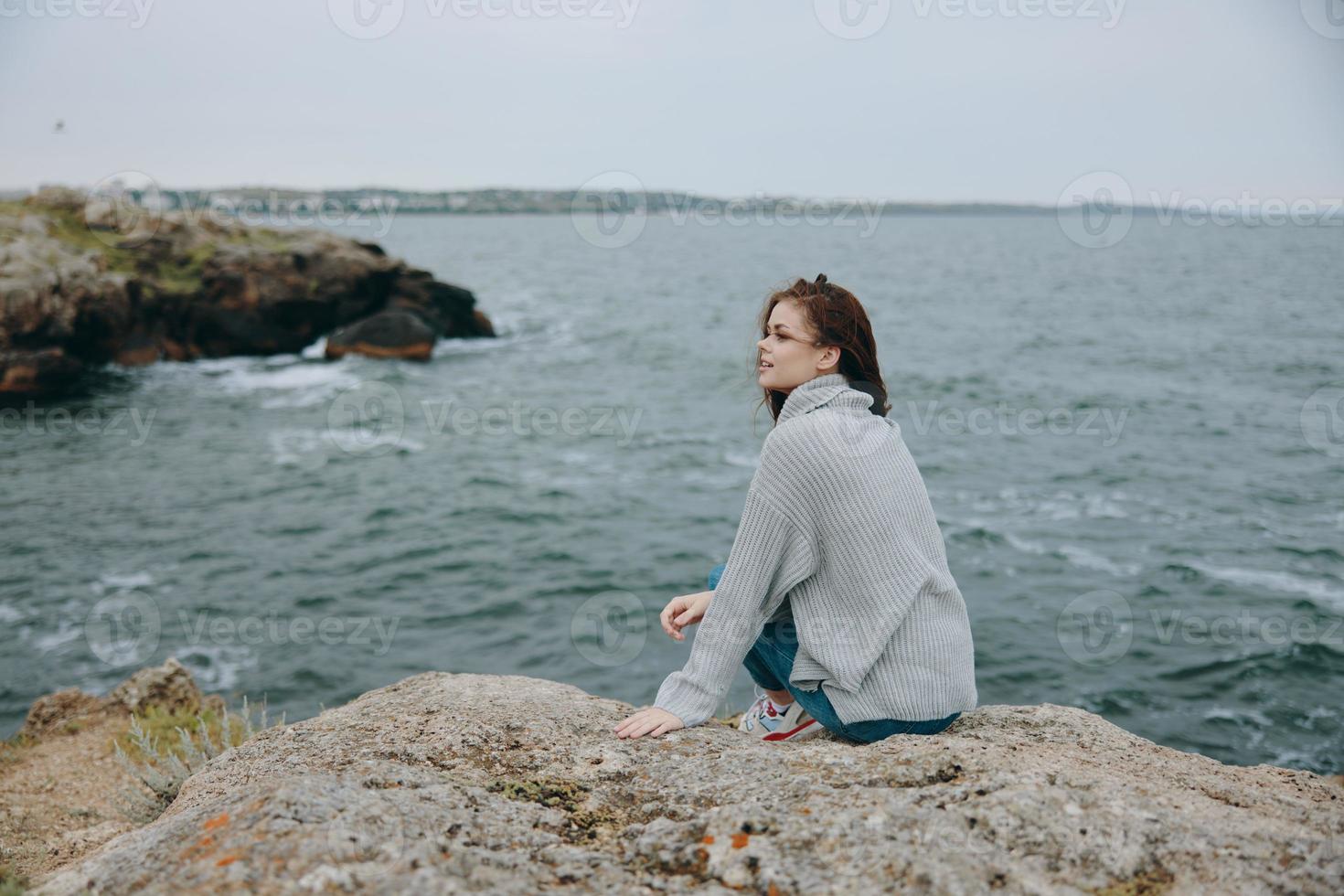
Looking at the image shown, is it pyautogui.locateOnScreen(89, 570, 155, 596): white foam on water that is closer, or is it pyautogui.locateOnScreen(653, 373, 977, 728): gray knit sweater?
pyautogui.locateOnScreen(653, 373, 977, 728): gray knit sweater

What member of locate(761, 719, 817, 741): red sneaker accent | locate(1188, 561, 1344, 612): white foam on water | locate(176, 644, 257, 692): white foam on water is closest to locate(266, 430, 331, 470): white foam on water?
locate(176, 644, 257, 692): white foam on water

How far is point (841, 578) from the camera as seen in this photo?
11.6ft

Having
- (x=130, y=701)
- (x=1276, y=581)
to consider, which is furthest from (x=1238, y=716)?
(x=130, y=701)

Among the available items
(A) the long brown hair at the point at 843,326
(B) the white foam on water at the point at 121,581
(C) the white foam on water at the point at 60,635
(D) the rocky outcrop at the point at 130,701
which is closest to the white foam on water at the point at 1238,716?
(A) the long brown hair at the point at 843,326

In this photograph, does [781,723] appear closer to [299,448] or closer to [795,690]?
[795,690]

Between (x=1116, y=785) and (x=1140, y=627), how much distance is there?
11.3 metres

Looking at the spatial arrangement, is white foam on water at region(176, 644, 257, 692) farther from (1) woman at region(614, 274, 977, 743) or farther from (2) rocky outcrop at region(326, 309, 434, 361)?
(2) rocky outcrop at region(326, 309, 434, 361)

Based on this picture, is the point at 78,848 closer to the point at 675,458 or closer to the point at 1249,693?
the point at 1249,693

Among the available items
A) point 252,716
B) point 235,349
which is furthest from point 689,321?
point 252,716

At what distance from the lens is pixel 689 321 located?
43.9 m

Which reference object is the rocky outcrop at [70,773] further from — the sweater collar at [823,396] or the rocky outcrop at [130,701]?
the sweater collar at [823,396]

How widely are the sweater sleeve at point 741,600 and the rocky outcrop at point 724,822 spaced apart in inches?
6.6

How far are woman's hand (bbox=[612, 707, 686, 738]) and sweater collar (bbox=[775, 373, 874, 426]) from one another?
1238 mm

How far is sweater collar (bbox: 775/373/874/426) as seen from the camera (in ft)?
11.9
